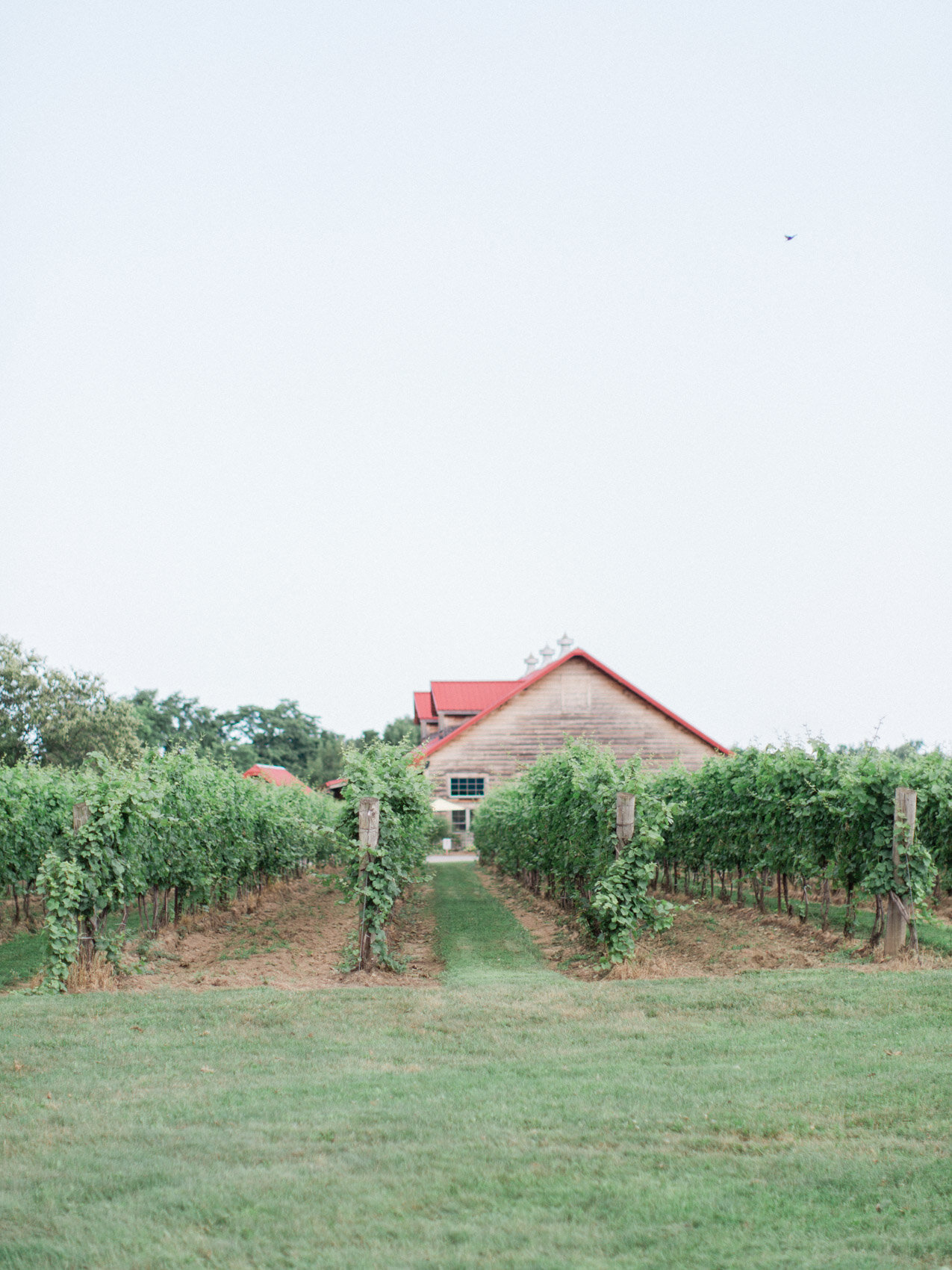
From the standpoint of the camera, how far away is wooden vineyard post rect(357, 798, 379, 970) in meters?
10.8

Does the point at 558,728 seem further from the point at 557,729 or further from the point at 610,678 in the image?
the point at 610,678

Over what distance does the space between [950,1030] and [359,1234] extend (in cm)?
531

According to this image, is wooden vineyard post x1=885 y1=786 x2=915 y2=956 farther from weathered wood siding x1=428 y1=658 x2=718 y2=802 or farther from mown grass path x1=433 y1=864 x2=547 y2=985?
weathered wood siding x1=428 y1=658 x2=718 y2=802

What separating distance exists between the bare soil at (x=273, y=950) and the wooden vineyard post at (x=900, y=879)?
4.87 meters

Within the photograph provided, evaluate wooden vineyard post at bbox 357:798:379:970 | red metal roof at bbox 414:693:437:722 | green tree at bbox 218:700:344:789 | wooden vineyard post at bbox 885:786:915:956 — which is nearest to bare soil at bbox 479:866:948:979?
wooden vineyard post at bbox 885:786:915:956

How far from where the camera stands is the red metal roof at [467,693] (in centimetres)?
4491

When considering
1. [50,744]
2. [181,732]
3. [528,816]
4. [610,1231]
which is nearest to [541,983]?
[610,1231]

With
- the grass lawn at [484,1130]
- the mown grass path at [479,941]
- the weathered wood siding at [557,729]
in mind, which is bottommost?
the mown grass path at [479,941]

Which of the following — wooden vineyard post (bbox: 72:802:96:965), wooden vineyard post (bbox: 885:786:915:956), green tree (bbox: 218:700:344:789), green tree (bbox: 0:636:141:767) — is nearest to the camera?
wooden vineyard post (bbox: 72:802:96:965)

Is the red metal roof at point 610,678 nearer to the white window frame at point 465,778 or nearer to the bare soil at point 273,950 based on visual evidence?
the white window frame at point 465,778

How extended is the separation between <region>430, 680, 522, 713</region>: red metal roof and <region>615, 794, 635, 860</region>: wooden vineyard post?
32.8 metres

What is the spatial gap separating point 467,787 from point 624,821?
26790mm

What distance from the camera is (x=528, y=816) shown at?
1914 cm

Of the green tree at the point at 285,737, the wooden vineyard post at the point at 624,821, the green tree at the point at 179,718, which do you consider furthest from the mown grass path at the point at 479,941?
the green tree at the point at 285,737
